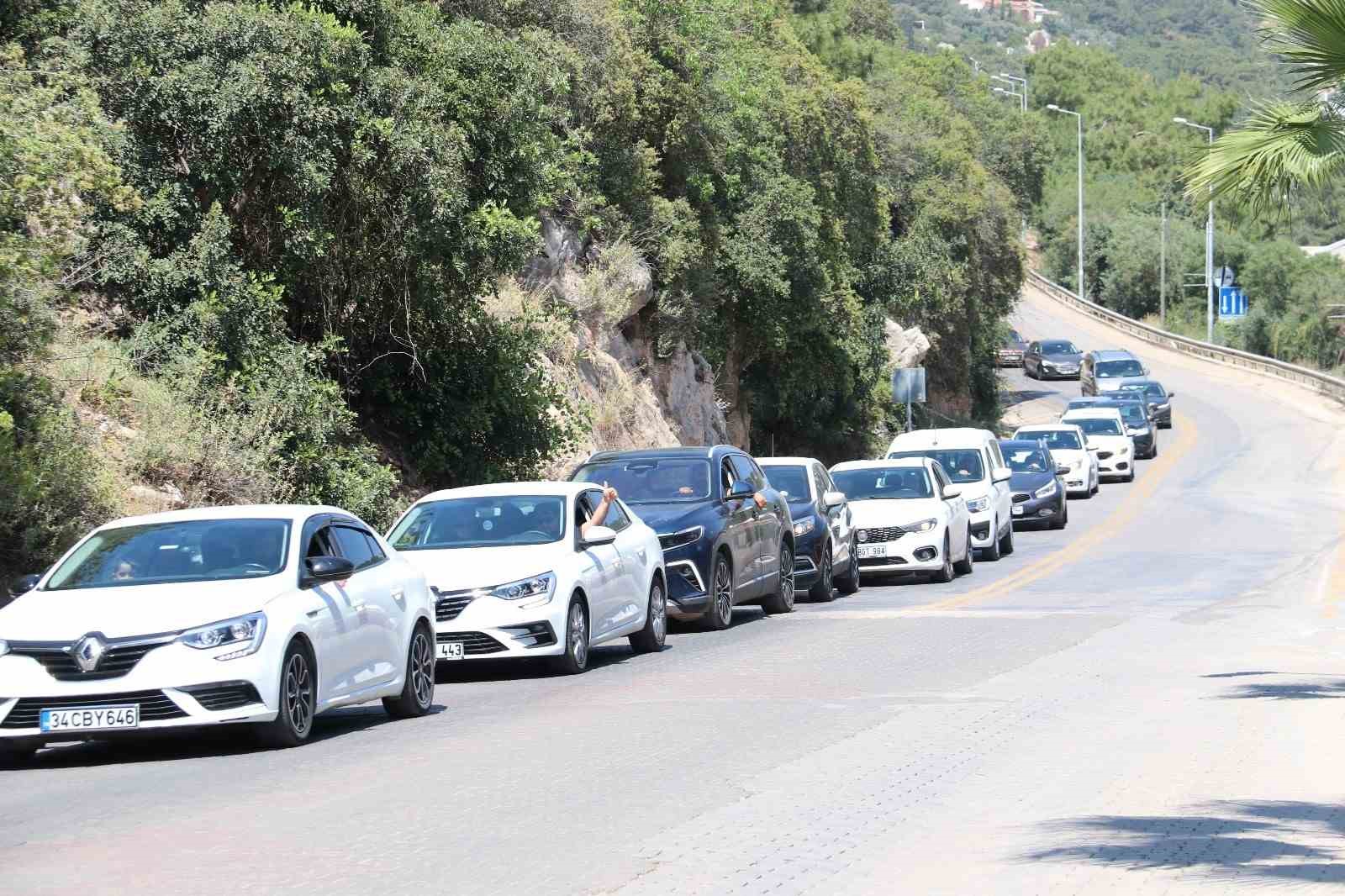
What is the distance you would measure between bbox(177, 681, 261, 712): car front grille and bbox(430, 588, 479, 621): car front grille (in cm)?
422

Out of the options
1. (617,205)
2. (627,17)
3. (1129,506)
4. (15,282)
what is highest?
(627,17)

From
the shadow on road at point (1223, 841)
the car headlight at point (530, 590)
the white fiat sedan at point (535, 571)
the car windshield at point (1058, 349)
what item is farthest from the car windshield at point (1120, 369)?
the shadow on road at point (1223, 841)

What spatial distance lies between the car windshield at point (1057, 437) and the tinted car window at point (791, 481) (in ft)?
67.6

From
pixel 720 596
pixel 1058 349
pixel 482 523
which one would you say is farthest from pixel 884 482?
pixel 1058 349

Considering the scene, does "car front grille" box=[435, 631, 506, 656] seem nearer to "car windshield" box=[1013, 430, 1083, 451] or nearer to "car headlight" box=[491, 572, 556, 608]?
"car headlight" box=[491, 572, 556, 608]

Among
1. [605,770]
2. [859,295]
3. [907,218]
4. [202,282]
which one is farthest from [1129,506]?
[605,770]

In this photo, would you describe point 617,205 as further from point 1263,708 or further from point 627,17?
point 1263,708

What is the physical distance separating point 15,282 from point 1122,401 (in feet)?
144

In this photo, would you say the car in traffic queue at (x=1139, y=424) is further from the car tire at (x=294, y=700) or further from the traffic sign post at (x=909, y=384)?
the car tire at (x=294, y=700)

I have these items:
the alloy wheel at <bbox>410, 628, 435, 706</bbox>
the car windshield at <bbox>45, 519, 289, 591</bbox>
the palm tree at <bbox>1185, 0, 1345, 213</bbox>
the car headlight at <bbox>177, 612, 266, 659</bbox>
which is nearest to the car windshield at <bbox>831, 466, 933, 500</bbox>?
the palm tree at <bbox>1185, 0, 1345, 213</bbox>

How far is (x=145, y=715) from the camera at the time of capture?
10.6 metres

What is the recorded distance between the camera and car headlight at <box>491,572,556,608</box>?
1500 centimetres

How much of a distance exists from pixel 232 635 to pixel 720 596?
30.2 feet

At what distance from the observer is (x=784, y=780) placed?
9797 millimetres
